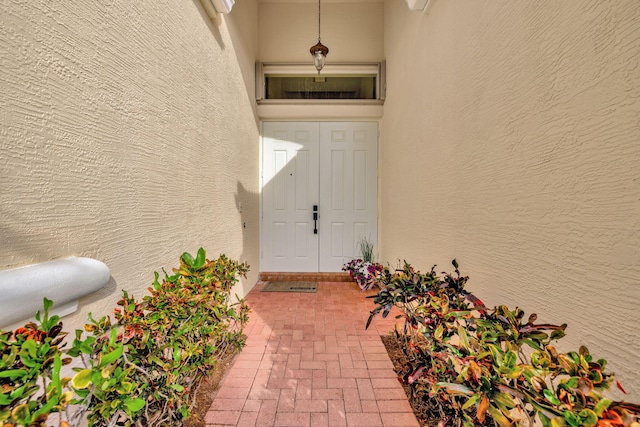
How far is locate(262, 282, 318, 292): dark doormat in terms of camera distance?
3.79 m

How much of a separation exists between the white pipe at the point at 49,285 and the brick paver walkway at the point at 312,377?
1.00 meters

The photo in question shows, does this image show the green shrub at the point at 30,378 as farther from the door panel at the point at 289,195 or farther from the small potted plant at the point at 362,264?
the door panel at the point at 289,195

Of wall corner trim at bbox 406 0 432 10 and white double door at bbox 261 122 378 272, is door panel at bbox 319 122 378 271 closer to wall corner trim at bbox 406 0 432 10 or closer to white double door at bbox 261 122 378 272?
white double door at bbox 261 122 378 272

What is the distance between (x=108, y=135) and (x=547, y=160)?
6.50 feet

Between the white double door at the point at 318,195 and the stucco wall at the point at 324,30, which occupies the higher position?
the stucco wall at the point at 324,30

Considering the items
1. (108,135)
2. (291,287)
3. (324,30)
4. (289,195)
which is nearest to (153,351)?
(108,135)

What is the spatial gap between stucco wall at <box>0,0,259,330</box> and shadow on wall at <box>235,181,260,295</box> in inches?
37.8

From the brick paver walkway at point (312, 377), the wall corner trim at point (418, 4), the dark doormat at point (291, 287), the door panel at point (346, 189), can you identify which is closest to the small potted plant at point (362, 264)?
the door panel at point (346, 189)

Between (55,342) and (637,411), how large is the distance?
4.77 ft

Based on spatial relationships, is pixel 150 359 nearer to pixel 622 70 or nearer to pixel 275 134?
pixel 622 70

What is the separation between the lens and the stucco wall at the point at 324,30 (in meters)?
4.28

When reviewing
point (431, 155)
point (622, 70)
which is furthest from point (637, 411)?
point (431, 155)

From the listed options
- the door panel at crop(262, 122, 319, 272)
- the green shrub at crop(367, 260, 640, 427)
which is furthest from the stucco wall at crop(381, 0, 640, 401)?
the door panel at crop(262, 122, 319, 272)

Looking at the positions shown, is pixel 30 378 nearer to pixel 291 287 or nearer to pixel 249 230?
pixel 249 230
